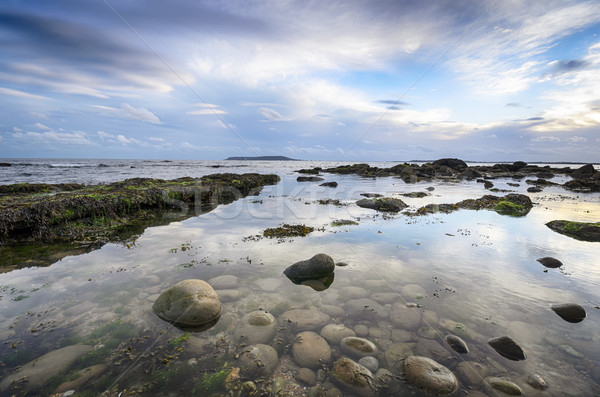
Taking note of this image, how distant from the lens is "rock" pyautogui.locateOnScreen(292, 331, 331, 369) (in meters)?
4.39

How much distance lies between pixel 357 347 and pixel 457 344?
6.18 feet

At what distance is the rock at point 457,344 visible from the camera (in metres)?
4.64

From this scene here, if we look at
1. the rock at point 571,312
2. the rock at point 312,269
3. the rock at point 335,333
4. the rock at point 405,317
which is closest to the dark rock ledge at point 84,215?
the rock at point 312,269

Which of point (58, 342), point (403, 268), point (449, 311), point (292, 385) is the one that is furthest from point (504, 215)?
point (58, 342)

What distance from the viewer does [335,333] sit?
5090mm

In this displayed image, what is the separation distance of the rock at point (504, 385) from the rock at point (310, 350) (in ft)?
8.32

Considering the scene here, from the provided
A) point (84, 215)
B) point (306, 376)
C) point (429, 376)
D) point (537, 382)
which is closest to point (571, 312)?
point (537, 382)

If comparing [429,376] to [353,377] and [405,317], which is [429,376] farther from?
[405,317]

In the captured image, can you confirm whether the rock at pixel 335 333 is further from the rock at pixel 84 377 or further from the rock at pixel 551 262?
the rock at pixel 551 262

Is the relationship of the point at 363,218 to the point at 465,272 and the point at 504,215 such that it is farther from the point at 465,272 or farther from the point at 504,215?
the point at 504,215

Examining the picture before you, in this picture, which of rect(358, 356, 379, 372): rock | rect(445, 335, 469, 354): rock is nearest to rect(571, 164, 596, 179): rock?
rect(445, 335, 469, 354): rock

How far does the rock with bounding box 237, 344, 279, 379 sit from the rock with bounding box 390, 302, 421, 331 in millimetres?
2719

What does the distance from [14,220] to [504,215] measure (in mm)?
25319

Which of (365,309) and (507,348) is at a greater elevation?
(507,348)
